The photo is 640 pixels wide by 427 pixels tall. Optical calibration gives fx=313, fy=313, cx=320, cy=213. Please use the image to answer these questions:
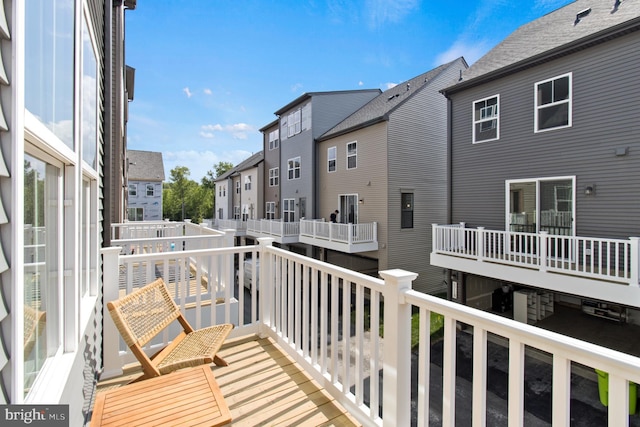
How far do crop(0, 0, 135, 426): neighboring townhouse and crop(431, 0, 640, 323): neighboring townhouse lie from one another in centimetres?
777

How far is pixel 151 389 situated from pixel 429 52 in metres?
19.5

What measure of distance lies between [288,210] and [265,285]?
1568 centimetres

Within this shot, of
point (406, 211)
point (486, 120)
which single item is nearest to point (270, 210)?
point (406, 211)

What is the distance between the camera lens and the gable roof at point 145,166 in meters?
29.9

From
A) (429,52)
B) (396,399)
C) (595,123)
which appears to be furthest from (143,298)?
(429,52)

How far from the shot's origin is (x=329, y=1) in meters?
10.9

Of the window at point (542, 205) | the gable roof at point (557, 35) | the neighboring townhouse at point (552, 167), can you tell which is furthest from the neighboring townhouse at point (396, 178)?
the window at point (542, 205)

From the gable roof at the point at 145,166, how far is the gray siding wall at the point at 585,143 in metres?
29.7

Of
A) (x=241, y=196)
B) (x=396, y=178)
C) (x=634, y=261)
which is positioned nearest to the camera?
(x=634, y=261)

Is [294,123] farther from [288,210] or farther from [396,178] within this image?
[396,178]

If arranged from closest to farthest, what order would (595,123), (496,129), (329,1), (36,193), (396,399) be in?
(36,193)
(396,399)
(595,123)
(496,129)
(329,1)

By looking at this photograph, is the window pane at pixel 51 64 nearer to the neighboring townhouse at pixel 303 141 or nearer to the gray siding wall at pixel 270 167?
the neighboring townhouse at pixel 303 141

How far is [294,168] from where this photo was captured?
18516 mm

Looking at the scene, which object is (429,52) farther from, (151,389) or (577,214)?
(151,389)
